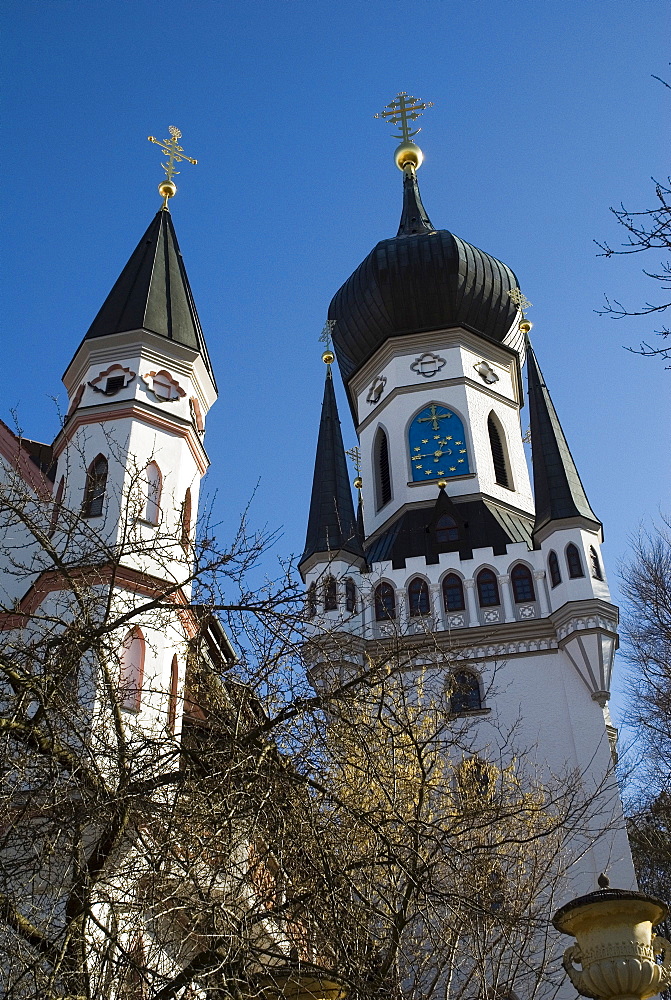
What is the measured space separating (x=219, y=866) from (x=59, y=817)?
93 centimetres

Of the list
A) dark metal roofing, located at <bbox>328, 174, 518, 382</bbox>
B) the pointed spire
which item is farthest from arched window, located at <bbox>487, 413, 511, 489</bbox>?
the pointed spire

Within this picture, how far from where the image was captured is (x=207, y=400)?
16.5 m

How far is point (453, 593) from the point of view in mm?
23625

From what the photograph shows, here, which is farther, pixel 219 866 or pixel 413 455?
pixel 413 455

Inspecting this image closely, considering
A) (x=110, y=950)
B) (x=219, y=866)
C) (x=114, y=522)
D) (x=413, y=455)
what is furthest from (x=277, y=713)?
(x=413, y=455)

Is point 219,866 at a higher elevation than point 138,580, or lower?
lower

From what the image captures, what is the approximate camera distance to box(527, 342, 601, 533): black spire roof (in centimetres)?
2328

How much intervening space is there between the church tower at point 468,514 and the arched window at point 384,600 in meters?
0.07

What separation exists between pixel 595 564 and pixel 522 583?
1.61 metres

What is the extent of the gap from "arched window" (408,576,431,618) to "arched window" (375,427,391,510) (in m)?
4.38

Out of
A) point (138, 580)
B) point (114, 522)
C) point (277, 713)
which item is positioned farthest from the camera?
point (114, 522)

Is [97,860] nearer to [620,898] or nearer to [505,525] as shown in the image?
[620,898]

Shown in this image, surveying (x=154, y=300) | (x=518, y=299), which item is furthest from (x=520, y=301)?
(x=154, y=300)

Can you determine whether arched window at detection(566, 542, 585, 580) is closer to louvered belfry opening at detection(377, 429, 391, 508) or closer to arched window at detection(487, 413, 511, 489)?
arched window at detection(487, 413, 511, 489)
